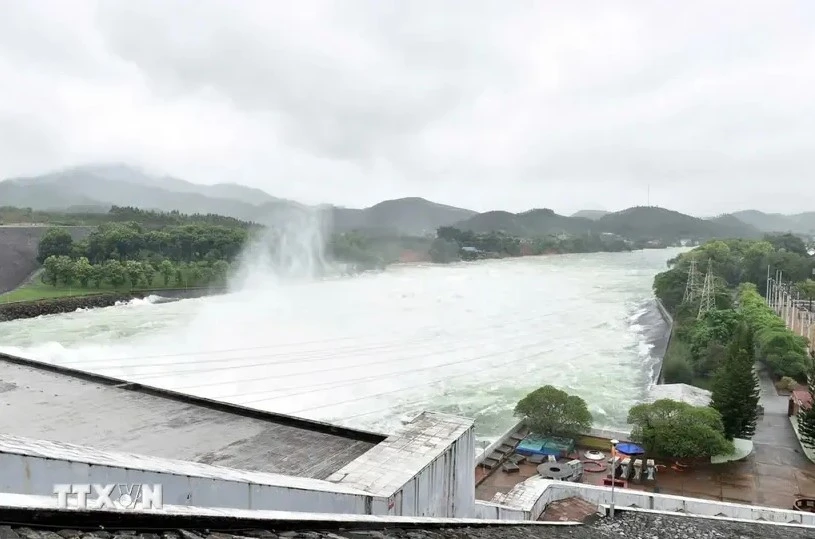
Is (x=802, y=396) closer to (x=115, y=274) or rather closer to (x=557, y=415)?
(x=557, y=415)

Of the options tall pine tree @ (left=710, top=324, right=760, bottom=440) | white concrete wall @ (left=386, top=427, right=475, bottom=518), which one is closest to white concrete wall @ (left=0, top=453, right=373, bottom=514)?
white concrete wall @ (left=386, top=427, right=475, bottom=518)

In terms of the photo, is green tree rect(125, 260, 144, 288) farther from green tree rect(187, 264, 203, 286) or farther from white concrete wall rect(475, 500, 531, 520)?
white concrete wall rect(475, 500, 531, 520)

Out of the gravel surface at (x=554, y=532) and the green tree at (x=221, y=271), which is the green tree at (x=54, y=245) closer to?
the green tree at (x=221, y=271)

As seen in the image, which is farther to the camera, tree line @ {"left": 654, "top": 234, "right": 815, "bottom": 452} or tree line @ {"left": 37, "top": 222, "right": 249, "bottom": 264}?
tree line @ {"left": 37, "top": 222, "right": 249, "bottom": 264}

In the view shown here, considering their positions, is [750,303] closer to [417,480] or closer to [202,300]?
[417,480]

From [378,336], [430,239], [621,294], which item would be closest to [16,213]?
[430,239]

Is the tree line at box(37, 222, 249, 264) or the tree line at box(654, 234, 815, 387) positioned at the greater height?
the tree line at box(37, 222, 249, 264)

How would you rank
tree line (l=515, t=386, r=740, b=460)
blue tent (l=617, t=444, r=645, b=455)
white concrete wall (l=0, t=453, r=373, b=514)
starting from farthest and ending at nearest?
tree line (l=515, t=386, r=740, b=460), blue tent (l=617, t=444, r=645, b=455), white concrete wall (l=0, t=453, r=373, b=514)
